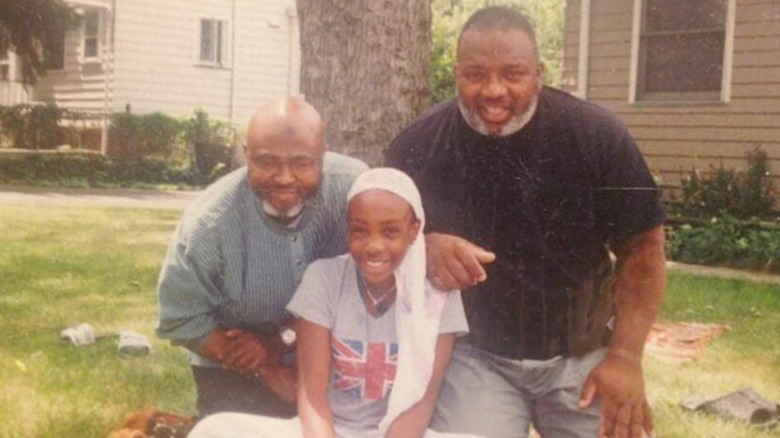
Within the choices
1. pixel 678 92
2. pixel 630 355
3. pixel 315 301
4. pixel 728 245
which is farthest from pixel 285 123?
pixel 678 92

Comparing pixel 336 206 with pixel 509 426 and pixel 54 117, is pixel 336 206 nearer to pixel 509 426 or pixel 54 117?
pixel 509 426

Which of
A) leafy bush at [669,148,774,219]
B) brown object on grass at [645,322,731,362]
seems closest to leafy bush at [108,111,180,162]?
leafy bush at [669,148,774,219]

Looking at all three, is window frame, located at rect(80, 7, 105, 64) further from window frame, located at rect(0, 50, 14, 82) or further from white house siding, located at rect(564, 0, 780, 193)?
white house siding, located at rect(564, 0, 780, 193)

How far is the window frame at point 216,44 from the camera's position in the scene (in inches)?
834

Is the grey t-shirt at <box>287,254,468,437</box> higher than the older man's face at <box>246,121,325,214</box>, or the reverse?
the older man's face at <box>246,121,325,214</box>

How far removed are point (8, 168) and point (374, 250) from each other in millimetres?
14980

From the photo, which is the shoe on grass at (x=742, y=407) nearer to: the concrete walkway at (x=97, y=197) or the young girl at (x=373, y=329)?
the young girl at (x=373, y=329)

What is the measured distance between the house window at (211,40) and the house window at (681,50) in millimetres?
12544

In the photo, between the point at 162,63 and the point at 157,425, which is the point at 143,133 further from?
the point at 157,425

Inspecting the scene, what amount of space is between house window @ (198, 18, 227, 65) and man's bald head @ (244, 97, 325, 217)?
18821 millimetres

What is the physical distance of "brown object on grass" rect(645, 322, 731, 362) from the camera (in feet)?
19.5

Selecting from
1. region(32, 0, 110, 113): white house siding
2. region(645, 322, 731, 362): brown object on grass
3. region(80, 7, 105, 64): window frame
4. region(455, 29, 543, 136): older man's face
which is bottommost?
region(645, 322, 731, 362): brown object on grass

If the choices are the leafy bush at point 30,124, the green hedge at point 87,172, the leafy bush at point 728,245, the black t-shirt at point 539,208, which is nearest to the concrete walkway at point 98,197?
the green hedge at point 87,172

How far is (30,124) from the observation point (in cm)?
1883
